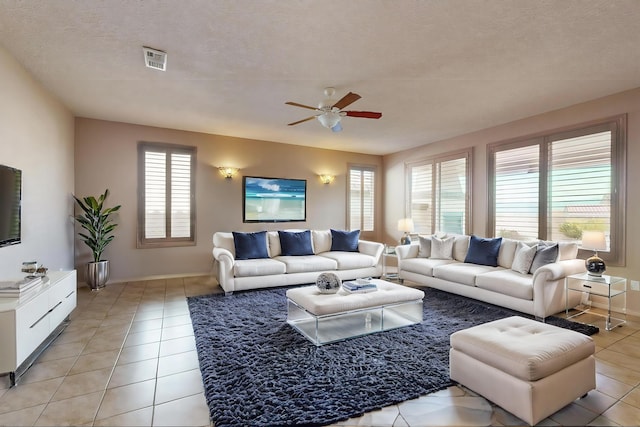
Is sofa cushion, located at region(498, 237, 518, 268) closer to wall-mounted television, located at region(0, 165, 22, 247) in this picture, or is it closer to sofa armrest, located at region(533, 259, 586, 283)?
sofa armrest, located at region(533, 259, 586, 283)

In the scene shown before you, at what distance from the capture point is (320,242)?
5.83 metres

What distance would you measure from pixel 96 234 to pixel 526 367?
5432mm

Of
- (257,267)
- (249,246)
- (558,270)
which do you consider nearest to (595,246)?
(558,270)

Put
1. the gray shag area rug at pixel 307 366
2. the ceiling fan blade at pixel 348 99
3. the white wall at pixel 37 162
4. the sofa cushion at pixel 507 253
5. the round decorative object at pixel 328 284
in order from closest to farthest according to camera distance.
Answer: the gray shag area rug at pixel 307 366, the white wall at pixel 37 162, the ceiling fan blade at pixel 348 99, the round decorative object at pixel 328 284, the sofa cushion at pixel 507 253

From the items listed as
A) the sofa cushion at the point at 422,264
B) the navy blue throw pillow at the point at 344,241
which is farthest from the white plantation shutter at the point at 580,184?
the navy blue throw pillow at the point at 344,241

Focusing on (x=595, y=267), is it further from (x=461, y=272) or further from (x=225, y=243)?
(x=225, y=243)

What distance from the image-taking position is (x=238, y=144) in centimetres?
607

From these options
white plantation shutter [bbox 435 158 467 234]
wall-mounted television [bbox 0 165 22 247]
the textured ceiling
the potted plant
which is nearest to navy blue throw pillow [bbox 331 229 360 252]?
white plantation shutter [bbox 435 158 467 234]

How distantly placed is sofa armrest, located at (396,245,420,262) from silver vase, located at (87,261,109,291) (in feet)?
15.4

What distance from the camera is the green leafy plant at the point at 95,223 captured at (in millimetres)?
4652

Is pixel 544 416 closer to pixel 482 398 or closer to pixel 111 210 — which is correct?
pixel 482 398

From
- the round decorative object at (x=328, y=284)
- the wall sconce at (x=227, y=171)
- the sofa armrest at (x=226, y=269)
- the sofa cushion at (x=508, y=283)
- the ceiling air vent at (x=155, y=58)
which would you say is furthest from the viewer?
the wall sconce at (x=227, y=171)

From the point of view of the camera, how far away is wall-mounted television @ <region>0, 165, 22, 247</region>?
2.65 m

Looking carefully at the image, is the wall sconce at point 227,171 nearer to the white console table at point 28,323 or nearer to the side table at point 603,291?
the white console table at point 28,323
